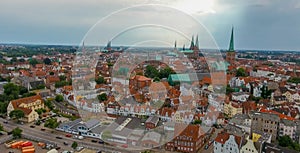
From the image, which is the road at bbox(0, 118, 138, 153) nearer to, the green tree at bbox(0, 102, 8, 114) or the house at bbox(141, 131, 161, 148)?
the house at bbox(141, 131, 161, 148)

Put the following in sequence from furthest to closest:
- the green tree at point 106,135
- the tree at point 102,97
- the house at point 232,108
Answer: the house at point 232,108, the tree at point 102,97, the green tree at point 106,135

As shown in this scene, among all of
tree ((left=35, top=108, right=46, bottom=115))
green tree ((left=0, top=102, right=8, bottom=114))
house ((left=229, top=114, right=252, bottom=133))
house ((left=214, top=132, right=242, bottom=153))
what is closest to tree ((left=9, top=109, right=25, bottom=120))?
tree ((left=35, top=108, right=46, bottom=115))

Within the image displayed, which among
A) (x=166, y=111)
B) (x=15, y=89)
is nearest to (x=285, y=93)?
(x=166, y=111)

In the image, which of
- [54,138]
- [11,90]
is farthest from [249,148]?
[11,90]

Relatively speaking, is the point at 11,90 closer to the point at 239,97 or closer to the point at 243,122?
the point at 243,122

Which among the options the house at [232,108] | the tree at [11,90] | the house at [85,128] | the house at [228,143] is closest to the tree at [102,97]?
the house at [85,128]

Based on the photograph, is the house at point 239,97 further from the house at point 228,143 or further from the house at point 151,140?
the house at point 151,140
